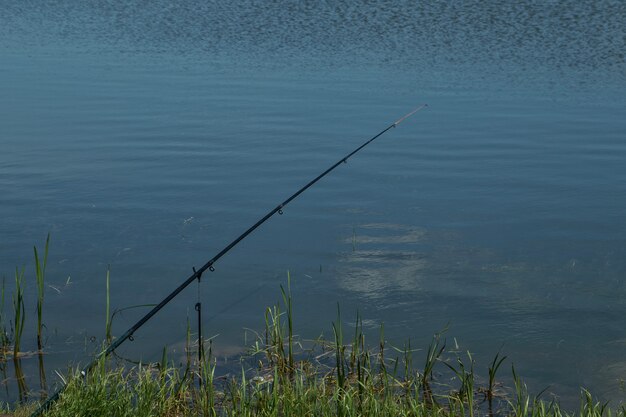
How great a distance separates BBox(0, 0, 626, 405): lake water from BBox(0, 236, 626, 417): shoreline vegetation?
0.23 meters

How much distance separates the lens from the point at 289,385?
577 cm

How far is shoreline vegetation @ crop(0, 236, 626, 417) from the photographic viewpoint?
532cm

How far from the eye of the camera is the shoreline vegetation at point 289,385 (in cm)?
532

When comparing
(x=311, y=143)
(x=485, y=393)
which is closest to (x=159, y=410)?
(x=485, y=393)

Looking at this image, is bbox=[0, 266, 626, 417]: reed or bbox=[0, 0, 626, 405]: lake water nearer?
bbox=[0, 266, 626, 417]: reed

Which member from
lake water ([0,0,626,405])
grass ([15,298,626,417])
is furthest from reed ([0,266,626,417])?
lake water ([0,0,626,405])

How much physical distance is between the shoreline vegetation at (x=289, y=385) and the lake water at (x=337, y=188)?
0.23 meters

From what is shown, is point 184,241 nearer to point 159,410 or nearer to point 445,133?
point 159,410

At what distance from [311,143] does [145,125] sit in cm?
254

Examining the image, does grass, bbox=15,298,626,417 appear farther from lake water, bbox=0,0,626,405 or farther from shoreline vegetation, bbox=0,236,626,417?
lake water, bbox=0,0,626,405

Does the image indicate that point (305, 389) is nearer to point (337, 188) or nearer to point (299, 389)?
point (299, 389)

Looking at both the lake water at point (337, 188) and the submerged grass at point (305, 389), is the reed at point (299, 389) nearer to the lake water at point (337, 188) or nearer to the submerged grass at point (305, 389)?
the submerged grass at point (305, 389)

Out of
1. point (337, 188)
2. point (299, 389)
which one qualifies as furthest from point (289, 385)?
point (337, 188)

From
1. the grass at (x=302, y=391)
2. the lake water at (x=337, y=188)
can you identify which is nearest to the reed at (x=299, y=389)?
the grass at (x=302, y=391)
